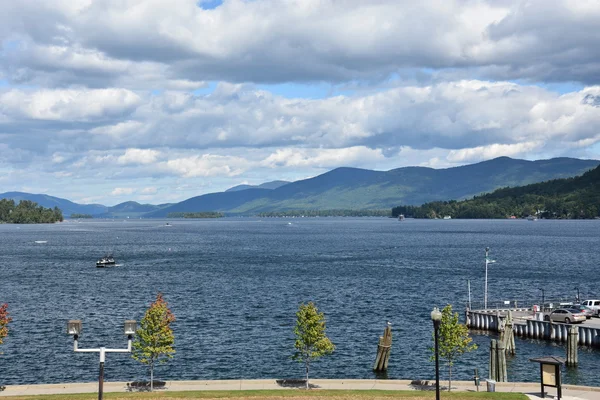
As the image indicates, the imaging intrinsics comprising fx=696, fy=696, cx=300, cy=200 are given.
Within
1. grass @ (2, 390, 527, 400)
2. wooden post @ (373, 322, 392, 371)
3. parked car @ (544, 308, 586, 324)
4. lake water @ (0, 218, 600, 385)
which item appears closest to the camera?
grass @ (2, 390, 527, 400)

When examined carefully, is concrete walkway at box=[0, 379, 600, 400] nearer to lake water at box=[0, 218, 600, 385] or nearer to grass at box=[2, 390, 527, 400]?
grass at box=[2, 390, 527, 400]

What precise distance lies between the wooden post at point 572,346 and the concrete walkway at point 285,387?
65.1 ft

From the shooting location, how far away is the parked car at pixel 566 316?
84.8 m

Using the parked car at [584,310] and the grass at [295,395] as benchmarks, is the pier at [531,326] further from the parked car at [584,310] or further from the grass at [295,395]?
the grass at [295,395]

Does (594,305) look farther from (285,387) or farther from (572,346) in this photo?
(285,387)

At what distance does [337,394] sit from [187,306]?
208ft

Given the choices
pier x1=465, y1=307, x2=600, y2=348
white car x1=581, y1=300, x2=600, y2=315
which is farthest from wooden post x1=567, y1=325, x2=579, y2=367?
white car x1=581, y1=300, x2=600, y2=315

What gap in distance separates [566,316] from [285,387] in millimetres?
48454

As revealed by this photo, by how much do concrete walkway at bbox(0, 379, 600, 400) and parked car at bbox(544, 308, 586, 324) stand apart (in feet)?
119

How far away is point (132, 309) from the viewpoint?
340ft

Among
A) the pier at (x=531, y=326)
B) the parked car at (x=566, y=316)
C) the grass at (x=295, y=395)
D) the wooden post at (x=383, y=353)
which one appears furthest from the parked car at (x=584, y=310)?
the grass at (x=295, y=395)

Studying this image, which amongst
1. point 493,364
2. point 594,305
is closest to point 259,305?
point 594,305

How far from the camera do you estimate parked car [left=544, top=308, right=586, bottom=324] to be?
84.8 meters

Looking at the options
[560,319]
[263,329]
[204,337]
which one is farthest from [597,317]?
[204,337]
